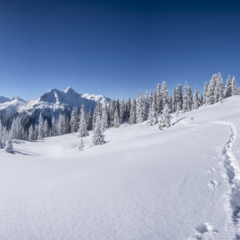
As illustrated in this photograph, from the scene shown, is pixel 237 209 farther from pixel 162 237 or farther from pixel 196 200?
pixel 162 237

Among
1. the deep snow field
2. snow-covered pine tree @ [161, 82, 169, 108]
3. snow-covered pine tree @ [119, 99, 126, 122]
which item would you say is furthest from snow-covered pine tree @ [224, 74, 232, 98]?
the deep snow field

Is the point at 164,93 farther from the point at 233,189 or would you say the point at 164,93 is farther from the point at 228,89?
the point at 233,189

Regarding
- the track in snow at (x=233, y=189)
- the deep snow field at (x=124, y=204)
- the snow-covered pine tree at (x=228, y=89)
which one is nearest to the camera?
the deep snow field at (x=124, y=204)

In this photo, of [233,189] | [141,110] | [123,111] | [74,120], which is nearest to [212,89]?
[141,110]

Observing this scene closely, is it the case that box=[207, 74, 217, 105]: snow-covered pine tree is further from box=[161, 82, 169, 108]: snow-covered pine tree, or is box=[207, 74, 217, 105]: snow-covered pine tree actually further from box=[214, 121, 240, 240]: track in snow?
box=[214, 121, 240, 240]: track in snow

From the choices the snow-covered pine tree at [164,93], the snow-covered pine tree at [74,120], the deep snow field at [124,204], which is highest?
the snow-covered pine tree at [164,93]

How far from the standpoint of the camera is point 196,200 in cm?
343

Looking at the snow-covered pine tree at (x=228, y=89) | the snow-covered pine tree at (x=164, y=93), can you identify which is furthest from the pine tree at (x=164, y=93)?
the snow-covered pine tree at (x=228, y=89)

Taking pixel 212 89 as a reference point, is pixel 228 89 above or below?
above

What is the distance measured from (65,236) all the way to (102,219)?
2.39 feet

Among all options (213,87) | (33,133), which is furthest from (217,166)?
(33,133)

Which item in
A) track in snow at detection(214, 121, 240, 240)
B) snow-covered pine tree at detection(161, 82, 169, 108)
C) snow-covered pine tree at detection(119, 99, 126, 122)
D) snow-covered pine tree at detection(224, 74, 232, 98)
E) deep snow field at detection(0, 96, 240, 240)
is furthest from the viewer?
snow-covered pine tree at detection(119, 99, 126, 122)

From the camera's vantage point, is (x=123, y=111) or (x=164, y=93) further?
(x=123, y=111)

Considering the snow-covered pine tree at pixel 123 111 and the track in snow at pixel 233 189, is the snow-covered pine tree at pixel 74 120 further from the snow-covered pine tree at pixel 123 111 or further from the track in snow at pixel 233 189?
the track in snow at pixel 233 189
